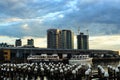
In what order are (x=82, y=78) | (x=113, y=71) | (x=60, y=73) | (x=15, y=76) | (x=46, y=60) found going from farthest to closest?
(x=46, y=60), (x=15, y=76), (x=60, y=73), (x=82, y=78), (x=113, y=71)

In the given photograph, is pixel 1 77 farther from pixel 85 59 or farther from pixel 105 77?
pixel 85 59

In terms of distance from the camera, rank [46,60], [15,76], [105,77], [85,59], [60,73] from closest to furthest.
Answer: [105,77], [60,73], [15,76], [85,59], [46,60]

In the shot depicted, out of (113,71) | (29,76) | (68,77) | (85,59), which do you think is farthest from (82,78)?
(85,59)

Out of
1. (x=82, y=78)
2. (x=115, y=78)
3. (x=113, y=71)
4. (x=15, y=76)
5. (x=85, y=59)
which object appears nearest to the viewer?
(x=115, y=78)

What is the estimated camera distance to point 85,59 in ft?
580

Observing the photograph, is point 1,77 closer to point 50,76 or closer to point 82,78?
point 50,76

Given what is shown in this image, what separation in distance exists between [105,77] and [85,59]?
126 meters

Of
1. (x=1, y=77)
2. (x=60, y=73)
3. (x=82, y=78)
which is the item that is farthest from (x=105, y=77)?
(x=1, y=77)

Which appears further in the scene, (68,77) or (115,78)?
(68,77)

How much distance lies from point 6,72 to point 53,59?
104 meters

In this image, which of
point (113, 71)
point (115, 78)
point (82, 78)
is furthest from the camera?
point (82, 78)

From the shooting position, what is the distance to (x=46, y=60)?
193 meters

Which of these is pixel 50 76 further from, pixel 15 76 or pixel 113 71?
pixel 15 76

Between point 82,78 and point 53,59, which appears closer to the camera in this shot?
point 82,78
